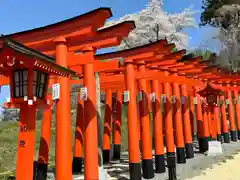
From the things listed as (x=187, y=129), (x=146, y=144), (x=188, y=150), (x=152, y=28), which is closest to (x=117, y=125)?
(x=187, y=129)

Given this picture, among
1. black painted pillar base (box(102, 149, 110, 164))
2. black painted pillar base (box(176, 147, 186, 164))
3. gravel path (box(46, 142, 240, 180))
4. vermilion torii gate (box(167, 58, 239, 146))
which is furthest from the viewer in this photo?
vermilion torii gate (box(167, 58, 239, 146))

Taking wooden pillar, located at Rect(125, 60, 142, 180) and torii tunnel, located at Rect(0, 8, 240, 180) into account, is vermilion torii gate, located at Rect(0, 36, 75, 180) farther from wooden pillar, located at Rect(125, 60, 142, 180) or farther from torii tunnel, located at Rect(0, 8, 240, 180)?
wooden pillar, located at Rect(125, 60, 142, 180)

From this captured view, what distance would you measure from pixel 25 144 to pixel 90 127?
221 cm

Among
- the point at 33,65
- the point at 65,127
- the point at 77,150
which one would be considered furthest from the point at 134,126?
the point at 33,65

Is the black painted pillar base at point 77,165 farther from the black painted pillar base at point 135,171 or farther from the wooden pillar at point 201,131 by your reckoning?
the wooden pillar at point 201,131

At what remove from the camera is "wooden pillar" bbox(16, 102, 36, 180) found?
5332mm

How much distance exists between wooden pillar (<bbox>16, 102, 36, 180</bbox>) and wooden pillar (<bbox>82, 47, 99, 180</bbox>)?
2026mm

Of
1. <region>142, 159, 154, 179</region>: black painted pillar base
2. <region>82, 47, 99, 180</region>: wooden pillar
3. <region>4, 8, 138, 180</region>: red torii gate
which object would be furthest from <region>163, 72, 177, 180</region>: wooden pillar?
<region>4, 8, 138, 180</region>: red torii gate

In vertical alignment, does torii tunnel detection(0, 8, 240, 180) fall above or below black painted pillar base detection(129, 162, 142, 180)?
above

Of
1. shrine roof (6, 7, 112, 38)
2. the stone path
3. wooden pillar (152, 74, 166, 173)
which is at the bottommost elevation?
the stone path

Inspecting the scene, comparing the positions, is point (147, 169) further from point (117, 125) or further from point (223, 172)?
point (117, 125)

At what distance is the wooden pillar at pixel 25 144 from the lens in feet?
17.5

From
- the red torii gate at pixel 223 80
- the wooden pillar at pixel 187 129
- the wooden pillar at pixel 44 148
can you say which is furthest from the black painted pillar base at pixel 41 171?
the red torii gate at pixel 223 80

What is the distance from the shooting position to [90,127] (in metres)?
7.35
